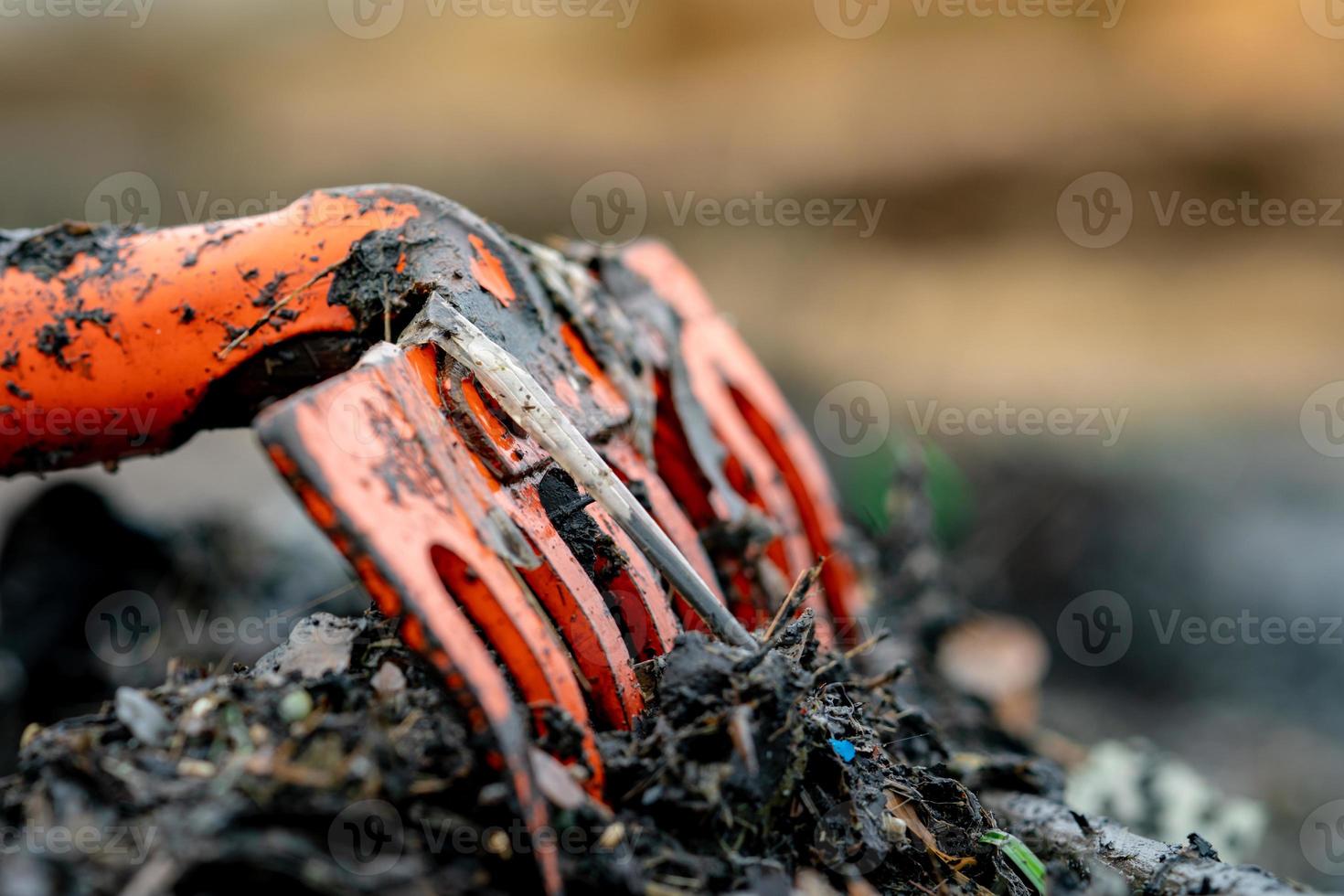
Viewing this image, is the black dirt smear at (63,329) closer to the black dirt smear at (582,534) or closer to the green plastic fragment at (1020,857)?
the black dirt smear at (582,534)

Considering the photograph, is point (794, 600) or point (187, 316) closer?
point (794, 600)

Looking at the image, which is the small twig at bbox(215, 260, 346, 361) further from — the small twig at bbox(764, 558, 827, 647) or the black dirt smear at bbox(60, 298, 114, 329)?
the small twig at bbox(764, 558, 827, 647)

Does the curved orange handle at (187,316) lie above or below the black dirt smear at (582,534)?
above

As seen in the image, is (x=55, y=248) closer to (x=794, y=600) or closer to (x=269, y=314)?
(x=269, y=314)

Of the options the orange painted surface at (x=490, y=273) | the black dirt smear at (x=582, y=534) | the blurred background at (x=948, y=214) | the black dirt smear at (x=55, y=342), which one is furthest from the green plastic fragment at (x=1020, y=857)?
the blurred background at (x=948, y=214)

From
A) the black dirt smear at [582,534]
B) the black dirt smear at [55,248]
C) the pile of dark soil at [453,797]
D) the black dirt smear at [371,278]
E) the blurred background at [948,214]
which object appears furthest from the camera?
the blurred background at [948,214]

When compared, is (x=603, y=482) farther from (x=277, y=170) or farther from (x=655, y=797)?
(x=277, y=170)

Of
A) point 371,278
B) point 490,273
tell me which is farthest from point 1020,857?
point 371,278

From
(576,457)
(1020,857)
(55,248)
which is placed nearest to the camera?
(576,457)
